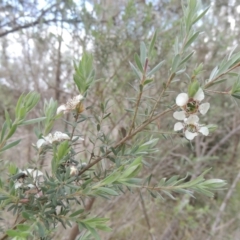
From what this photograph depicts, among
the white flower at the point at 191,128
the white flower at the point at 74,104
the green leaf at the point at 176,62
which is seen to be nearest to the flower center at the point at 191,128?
the white flower at the point at 191,128

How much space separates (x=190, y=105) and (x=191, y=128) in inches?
Result: 2.1

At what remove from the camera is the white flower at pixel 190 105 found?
0.63 m

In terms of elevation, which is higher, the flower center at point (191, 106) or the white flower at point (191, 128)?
the flower center at point (191, 106)

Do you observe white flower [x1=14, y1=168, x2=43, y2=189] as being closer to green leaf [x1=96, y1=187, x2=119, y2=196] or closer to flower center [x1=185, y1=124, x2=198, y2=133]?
green leaf [x1=96, y1=187, x2=119, y2=196]

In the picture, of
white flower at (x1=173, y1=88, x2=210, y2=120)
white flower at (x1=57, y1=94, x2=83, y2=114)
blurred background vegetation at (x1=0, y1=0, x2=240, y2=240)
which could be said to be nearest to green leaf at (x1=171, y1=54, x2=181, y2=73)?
white flower at (x1=173, y1=88, x2=210, y2=120)

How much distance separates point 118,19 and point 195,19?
82.3 inches

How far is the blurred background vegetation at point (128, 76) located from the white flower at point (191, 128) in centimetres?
159

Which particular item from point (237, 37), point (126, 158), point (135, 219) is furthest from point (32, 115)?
point (126, 158)

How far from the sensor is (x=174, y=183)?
28.8 inches

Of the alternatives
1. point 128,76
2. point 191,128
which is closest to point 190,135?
point 191,128

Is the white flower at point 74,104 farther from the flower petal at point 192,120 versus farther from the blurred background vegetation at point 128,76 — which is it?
the blurred background vegetation at point 128,76

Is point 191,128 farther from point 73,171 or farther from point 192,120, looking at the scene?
point 73,171

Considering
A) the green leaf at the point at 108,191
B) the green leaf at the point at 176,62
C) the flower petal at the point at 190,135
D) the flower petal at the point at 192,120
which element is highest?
the green leaf at the point at 176,62

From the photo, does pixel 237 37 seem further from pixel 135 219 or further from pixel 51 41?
pixel 135 219
